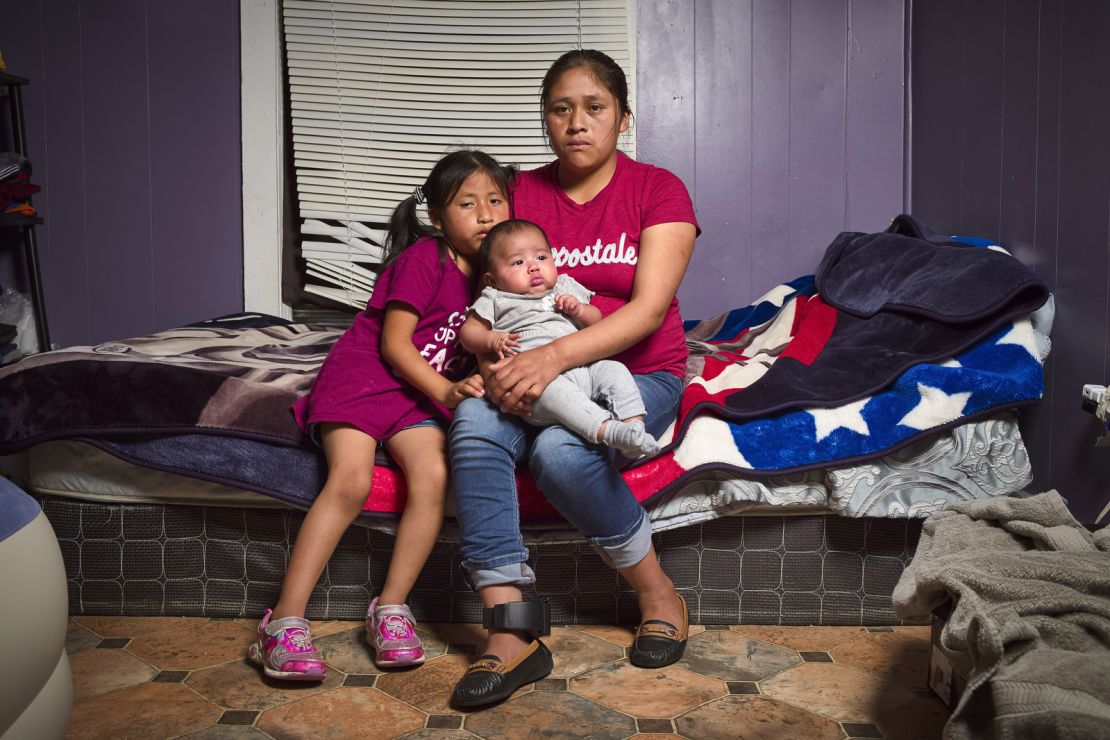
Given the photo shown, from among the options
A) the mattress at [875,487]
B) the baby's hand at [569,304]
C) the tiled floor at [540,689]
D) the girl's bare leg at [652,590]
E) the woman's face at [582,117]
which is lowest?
the tiled floor at [540,689]

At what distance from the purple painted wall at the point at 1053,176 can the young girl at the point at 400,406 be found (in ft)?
3.63

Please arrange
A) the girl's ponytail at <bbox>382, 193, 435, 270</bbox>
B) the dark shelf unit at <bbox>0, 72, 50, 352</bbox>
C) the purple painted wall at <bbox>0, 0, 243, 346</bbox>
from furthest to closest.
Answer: the purple painted wall at <bbox>0, 0, 243, 346</bbox>
the dark shelf unit at <bbox>0, 72, 50, 352</bbox>
the girl's ponytail at <bbox>382, 193, 435, 270</bbox>

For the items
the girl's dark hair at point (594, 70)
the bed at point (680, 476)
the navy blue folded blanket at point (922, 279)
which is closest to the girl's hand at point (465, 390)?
the bed at point (680, 476)

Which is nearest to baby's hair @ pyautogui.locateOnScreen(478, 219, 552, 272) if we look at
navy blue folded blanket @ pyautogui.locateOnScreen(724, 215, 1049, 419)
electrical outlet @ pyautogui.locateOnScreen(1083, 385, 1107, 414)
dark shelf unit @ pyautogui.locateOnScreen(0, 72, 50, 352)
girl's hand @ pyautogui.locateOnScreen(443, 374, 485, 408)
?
girl's hand @ pyautogui.locateOnScreen(443, 374, 485, 408)

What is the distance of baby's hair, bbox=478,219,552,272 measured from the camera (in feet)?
5.55

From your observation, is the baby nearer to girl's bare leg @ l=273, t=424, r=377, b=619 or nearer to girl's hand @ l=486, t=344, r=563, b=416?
girl's hand @ l=486, t=344, r=563, b=416

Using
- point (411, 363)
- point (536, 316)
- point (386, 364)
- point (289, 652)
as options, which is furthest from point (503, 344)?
point (289, 652)

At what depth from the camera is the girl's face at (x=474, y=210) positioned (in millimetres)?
1805

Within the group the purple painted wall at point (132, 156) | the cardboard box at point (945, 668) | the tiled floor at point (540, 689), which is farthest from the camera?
the purple painted wall at point (132, 156)

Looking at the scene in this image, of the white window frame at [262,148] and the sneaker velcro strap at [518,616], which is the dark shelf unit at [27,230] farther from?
the sneaker velcro strap at [518,616]

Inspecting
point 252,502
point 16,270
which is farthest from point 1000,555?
point 16,270

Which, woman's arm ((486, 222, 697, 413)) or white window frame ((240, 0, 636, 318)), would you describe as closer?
woman's arm ((486, 222, 697, 413))

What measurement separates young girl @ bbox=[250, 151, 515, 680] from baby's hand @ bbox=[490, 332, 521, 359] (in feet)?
0.25

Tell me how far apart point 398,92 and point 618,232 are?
1.73 metres
